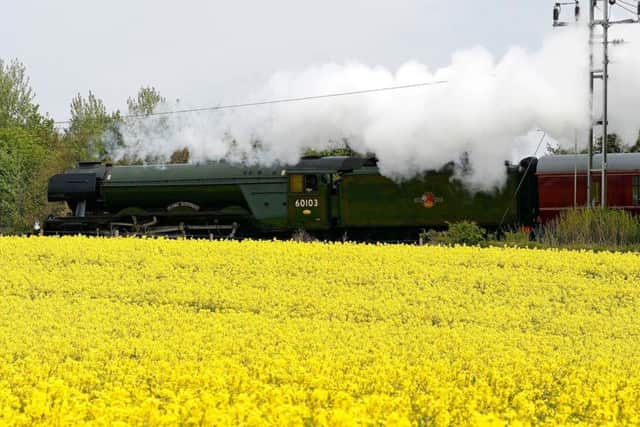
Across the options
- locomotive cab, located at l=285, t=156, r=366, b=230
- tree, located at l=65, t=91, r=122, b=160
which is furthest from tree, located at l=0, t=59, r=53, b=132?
locomotive cab, located at l=285, t=156, r=366, b=230

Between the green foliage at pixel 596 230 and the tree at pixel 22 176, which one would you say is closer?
the green foliage at pixel 596 230

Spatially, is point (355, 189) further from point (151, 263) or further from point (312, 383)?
point (312, 383)

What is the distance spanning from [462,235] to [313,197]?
527 cm

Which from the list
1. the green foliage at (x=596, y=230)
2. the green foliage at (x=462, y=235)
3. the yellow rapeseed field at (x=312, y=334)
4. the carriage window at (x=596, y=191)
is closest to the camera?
the yellow rapeseed field at (x=312, y=334)

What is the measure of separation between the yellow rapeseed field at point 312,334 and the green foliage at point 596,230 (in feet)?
17.1

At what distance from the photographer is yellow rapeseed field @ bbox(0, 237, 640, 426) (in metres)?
10.4

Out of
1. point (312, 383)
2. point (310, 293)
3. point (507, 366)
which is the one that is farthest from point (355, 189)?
point (312, 383)

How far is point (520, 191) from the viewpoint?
3291 cm

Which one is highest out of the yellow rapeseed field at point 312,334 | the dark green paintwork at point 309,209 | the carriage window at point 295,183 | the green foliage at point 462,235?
the carriage window at point 295,183

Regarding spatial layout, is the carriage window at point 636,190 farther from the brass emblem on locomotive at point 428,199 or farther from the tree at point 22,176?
the tree at point 22,176

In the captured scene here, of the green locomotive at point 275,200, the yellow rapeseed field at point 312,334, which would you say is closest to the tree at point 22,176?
the green locomotive at point 275,200

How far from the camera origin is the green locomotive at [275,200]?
107 ft

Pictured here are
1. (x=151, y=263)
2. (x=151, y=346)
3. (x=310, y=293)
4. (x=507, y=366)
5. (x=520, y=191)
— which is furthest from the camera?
(x=520, y=191)

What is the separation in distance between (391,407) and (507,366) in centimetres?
411
